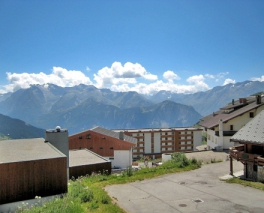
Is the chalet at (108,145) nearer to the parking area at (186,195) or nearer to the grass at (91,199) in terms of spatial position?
the grass at (91,199)

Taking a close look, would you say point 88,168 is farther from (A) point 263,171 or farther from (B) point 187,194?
(A) point 263,171

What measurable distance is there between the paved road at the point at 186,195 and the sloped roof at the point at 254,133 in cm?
381

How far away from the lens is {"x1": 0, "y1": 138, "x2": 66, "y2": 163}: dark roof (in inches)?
580

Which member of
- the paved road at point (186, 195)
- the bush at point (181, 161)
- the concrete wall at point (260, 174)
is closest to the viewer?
the paved road at point (186, 195)

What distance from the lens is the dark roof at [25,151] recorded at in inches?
580

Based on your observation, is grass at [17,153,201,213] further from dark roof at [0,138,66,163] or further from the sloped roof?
the sloped roof

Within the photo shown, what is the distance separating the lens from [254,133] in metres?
21.0

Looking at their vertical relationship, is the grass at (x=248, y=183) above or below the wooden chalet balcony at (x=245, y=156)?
below

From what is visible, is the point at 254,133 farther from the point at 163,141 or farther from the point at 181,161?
the point at 163,141

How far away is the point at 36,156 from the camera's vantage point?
15250 millimetres

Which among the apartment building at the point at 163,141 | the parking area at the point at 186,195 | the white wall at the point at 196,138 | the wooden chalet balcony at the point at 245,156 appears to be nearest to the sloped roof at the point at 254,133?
the wooden chalet balcony at the point at 245,156

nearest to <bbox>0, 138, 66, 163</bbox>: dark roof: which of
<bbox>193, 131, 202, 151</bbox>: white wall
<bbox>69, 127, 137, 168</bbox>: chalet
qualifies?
<bbox>69, 127, 137, 168</bbox>: chalet

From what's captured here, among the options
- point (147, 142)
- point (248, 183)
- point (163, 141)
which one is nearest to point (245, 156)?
point (248, 183)

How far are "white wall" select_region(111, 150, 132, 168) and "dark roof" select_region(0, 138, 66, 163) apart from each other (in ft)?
115
